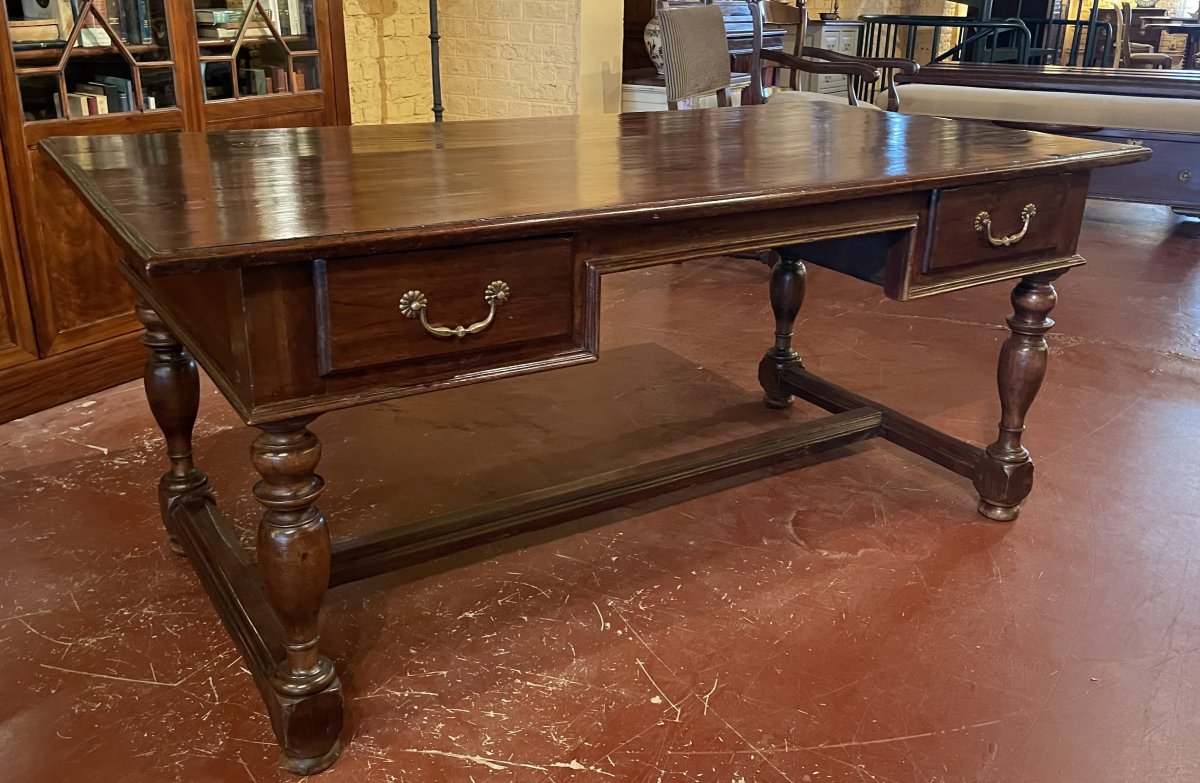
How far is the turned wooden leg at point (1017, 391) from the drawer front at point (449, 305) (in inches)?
42.6

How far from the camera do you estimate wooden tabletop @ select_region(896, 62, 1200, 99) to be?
4.80m

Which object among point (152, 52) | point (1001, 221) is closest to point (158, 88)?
point (152, 52)

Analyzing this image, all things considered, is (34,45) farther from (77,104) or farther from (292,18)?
(292,18)

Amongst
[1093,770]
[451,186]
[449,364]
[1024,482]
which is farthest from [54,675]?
[1024,482]

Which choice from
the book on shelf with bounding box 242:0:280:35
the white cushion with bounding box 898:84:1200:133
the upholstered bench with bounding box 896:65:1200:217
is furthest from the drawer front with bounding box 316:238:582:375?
the white cushion with bounding box 898:84:1200:133

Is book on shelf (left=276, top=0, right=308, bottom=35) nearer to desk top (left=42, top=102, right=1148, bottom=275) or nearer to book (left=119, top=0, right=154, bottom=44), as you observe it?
book (left=119, top=0, right=154, bottom=44)

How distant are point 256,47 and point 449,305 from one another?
227 cm

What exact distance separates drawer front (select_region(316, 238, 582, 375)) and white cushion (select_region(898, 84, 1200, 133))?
4080 millimetres

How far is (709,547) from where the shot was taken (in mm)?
2123

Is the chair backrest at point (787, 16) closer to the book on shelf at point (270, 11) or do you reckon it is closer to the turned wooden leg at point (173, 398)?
the book on shelf at point (270, 11)

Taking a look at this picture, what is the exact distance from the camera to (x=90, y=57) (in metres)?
2.80

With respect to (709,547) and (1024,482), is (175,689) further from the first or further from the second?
(1024,482)

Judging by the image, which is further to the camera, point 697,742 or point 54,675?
point 54,675

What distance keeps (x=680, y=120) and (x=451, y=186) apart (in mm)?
979
